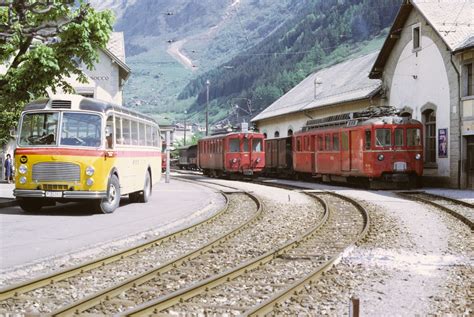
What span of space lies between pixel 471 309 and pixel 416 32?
1098 inches

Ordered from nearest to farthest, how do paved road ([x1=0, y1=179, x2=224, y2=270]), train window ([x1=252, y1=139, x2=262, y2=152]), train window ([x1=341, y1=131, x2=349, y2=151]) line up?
1. paved road ([x1=0, y1=179, x2=224, y2=270])
2. train window ([x1=341, y1=131, x2=349, y2=151])
3. train window ([x1=252, y1=139, x2=262, y2=152])

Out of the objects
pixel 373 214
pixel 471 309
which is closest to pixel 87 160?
pixel 373 214

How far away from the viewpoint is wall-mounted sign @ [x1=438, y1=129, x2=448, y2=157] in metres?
29.1

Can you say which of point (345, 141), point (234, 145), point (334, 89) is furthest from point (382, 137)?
point (334, 89)

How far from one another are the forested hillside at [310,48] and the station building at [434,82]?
3572 inches

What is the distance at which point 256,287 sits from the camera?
7.75m

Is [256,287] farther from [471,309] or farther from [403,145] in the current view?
[403,145]

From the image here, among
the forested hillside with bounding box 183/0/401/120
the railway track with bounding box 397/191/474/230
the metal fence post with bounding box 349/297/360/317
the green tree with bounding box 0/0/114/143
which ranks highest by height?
the forested hillside with bounding box 183/0/401/120

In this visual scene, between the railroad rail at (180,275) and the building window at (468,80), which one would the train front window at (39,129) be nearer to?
the railroad rail at (180,275)

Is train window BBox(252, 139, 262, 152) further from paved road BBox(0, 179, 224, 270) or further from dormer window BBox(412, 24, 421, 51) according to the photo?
paved road BBox(0, 179, 224, 270)

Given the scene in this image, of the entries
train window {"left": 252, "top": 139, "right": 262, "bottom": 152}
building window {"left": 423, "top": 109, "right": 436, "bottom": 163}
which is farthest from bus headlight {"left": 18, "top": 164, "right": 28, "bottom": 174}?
train window {"left": 252, "top": 139, "right": 262, "bottom": 152}

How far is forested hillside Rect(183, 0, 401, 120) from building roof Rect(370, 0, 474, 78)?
92.1 metres

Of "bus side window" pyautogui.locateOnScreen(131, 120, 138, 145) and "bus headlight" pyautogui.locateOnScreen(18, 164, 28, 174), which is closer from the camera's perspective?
"bus headlight" pyautogui.locateOnScreen(18, 164, 28, 174)

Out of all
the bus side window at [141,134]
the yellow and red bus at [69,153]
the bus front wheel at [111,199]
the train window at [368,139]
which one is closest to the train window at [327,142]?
the train window at [368,139]
